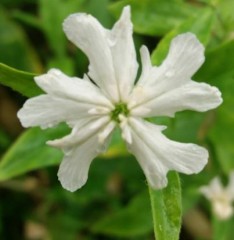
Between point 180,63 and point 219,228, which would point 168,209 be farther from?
point 219,228

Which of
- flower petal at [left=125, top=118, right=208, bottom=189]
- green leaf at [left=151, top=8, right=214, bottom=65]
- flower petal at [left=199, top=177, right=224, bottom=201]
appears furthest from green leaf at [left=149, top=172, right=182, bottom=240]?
flower petal at [left=199, top=177, right=224, bottom=201]

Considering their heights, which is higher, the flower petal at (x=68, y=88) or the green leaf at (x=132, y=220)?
the flower petal at (x=68, y=88)

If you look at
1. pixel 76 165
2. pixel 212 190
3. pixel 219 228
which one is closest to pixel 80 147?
pixel 76 165

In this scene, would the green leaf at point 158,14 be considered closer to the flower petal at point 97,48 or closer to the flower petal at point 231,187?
the flower petal at point 97,48

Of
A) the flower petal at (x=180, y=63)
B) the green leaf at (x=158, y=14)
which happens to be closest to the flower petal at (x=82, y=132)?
the flower petal at (x=180, y=63)

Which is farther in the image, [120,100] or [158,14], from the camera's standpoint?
[158,14]

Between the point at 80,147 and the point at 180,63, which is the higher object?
the point at 180,63

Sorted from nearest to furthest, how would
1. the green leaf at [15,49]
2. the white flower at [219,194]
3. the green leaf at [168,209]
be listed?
the green leaf at [168,209] < the white flower at [219,194] < the green leaf at [15,49]
